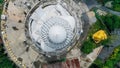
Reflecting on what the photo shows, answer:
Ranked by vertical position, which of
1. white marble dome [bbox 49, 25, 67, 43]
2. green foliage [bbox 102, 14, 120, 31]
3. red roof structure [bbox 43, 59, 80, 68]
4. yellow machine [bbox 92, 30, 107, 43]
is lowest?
red roof structure [bbox 43, 59, 80, 68]

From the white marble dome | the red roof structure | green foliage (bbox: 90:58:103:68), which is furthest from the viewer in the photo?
green foliage (bbox: 90:58:103:68)

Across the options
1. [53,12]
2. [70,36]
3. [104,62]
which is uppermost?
[53,12]

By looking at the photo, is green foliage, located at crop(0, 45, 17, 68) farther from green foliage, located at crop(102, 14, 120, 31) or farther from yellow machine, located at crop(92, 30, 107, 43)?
green foliage, located at crop(102, 14, 120, 31)

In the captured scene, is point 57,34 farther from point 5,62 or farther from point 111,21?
point 5,62

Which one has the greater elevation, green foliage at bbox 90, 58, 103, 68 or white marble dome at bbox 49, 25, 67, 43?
white marble dome at bbox 49, 25, 67, 43

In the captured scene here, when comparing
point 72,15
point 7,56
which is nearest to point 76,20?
point 72,15

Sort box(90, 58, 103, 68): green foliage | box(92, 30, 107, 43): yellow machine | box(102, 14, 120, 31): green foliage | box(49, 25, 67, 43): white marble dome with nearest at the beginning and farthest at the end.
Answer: box(49, 25, 67, 43): white marble dome, box(92, 30, 107, 43): yellow machine, box(102, 14, 120, 31): green foliage, box(90, 58, 103, 68): green foliage

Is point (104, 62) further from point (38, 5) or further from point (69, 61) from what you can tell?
point (38, 5)

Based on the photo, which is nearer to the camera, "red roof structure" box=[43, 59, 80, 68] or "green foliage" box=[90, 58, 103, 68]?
"red roof structure" box=[43, 59, 80, 68]

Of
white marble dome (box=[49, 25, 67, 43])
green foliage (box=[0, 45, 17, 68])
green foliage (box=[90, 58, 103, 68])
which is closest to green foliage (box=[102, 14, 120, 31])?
green foliage (box=[90, 58, 103, 68])

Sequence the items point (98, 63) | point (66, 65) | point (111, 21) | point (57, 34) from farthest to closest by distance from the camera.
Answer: point (98, 63) → point (111, 21) → point (66, 65) → point (57, 34)

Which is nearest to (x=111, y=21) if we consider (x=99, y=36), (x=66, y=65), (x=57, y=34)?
(x=99, y=36)
